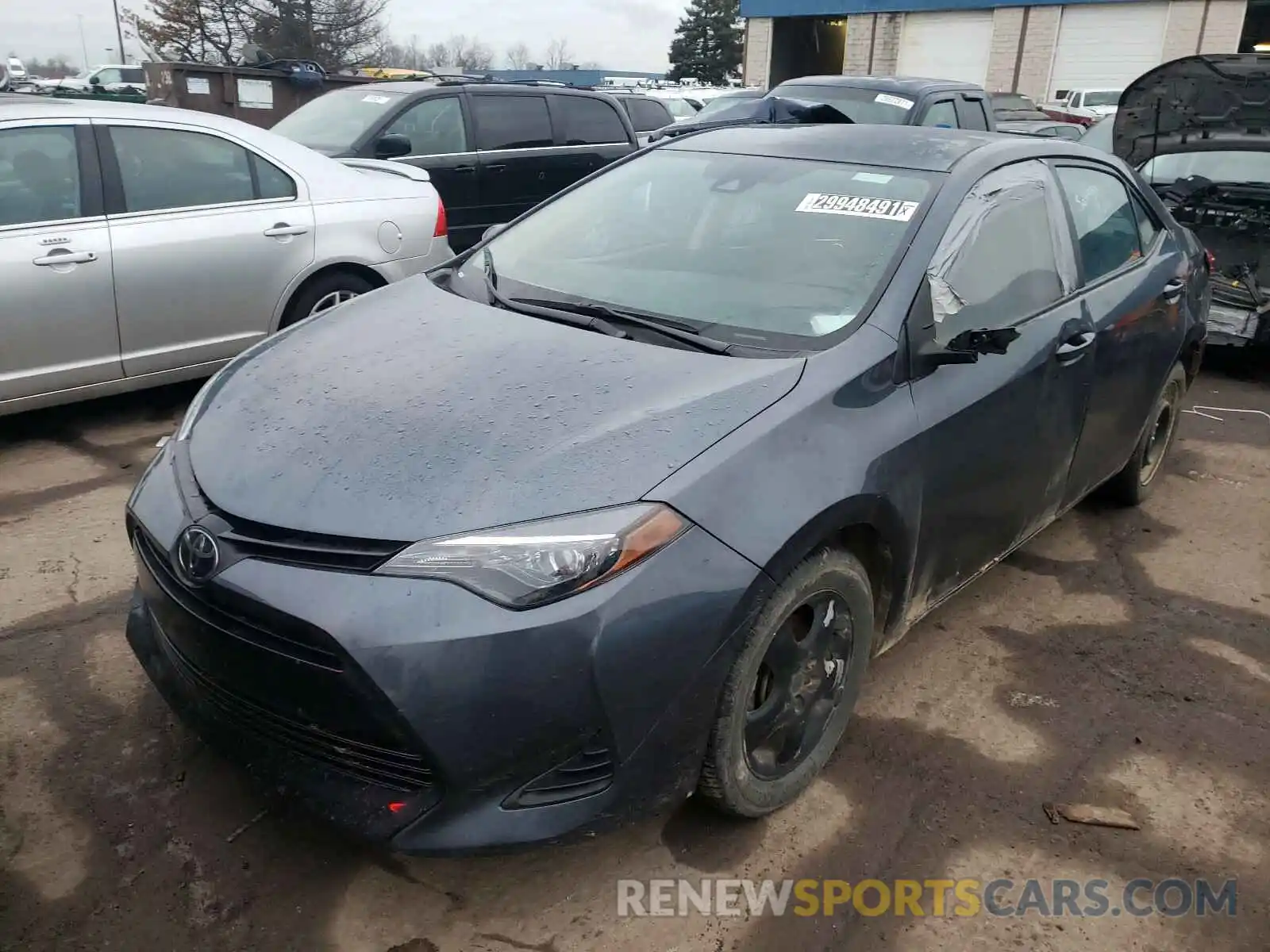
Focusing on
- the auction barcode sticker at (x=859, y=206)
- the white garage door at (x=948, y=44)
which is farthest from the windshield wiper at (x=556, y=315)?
the white garage door at (x=948, y=44)

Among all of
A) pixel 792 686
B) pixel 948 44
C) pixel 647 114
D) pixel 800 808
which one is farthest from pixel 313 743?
pixel 948 44

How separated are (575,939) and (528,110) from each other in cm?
777

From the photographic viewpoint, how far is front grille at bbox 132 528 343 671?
1.95 m

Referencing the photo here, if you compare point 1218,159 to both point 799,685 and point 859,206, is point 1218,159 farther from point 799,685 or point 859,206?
point 799,685

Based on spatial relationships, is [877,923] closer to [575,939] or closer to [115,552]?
[575,939]

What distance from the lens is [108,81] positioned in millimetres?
35531

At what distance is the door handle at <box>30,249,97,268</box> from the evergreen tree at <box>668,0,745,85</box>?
2170 inches

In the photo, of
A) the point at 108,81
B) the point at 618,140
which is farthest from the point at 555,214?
the point at 108,81

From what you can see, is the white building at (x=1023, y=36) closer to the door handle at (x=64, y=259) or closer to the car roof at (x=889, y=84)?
the car roof at (x=889, y=84)

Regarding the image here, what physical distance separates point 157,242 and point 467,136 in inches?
158

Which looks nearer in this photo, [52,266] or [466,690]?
[466,690]

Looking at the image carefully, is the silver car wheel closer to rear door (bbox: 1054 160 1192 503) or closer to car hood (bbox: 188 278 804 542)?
car hood (bbox: 188 278 804 542)

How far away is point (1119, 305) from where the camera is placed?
145 inches

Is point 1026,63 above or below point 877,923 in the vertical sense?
above
